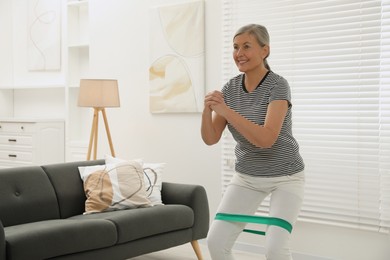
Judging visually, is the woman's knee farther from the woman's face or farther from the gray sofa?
the gray sofa

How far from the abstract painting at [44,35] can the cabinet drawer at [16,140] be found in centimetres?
90

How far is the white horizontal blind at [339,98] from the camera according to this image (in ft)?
12.9

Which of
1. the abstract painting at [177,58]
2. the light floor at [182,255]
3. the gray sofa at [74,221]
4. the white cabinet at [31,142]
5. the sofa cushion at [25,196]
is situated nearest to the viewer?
the gray sofa at [74,221]

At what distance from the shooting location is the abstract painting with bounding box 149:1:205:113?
4.96 m

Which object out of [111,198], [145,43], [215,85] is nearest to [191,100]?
[215,85]

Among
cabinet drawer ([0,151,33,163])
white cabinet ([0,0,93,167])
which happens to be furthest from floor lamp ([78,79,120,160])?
cabinet drawer ([0,151,33,163])

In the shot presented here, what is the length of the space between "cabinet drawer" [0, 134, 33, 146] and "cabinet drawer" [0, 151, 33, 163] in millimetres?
98

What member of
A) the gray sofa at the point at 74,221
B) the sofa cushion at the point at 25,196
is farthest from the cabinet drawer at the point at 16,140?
the sofa cushion at the point at 25,196

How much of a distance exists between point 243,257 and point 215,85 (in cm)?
144

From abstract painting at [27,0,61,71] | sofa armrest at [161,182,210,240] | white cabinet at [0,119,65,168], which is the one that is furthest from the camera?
abstract painting at [27,0,61,71]

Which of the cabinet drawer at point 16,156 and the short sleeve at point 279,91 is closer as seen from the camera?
the short sleeve at point 279,91

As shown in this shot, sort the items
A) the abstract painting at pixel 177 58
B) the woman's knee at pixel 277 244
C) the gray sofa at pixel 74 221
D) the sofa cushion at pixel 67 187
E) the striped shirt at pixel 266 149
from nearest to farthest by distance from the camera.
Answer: the woman's knee at pixel 277 244
the striped shirt at pixel 266 149
the gray sofa at pixel 74 221
the sofa cushion at pixel 67 187
the abstract painting at pixel 177 58

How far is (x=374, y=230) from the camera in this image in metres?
3.98

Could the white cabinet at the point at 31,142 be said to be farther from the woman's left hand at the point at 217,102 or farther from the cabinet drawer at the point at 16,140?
the woman's left hand at the point at 217,102
